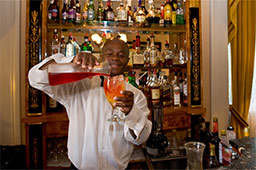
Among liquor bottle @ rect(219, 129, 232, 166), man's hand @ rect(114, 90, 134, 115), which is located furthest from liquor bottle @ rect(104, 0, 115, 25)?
liquor bottle @ rect(219, 129, 232, 166)

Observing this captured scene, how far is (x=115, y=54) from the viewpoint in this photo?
3.30ft

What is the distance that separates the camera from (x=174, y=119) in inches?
65.5

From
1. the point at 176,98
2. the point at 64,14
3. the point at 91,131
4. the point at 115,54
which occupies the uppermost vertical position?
the point at 64,14

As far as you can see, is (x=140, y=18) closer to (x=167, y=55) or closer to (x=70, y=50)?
(x=167, y=55)

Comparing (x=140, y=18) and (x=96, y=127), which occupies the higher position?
(x=140, y=18)

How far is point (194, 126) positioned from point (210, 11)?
1267mm

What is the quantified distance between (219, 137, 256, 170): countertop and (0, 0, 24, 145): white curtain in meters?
1.70

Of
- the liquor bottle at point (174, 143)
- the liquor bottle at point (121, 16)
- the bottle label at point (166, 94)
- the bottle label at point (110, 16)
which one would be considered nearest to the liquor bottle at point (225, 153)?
the liquor bottle at point (174, 143)

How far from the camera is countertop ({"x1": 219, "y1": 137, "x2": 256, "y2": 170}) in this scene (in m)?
0.71

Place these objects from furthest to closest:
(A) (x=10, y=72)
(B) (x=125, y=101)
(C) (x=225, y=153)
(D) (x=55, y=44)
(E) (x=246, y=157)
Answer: (D) (x=55, y=44)
(A) (x=10, y=72)
(C) (x=225, y=153)
(E) (x=246, y=157)
(B) (x=125, y=101)

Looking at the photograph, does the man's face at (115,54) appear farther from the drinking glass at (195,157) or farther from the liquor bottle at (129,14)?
the liquor bottle at (129,14)

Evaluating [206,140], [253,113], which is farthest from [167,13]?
[253,113]

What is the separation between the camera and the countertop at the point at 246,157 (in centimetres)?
71

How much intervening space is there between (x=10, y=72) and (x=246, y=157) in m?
1.87
